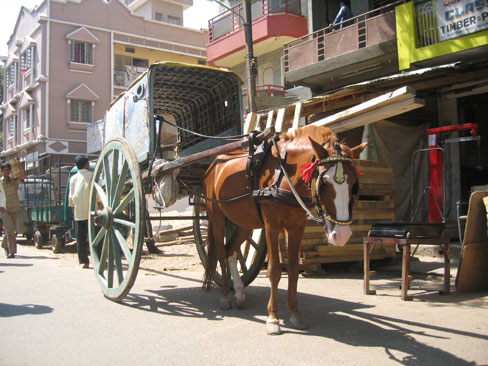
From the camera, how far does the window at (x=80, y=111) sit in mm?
28906

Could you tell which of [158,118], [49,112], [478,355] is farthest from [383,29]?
[49,112]

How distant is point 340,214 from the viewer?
3797 mm

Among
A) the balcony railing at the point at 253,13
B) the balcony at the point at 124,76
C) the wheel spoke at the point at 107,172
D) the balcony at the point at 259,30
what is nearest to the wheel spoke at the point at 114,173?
the wheel spoke at the point at 107,172

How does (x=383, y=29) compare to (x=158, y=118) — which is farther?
(x=383, y=29)

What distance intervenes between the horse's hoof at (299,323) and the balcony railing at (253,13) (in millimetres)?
16879

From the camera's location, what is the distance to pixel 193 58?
33.2 meters

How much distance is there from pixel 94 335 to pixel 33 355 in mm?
609

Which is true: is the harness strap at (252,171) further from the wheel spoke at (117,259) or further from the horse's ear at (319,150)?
the wheel spoke at (117,259)

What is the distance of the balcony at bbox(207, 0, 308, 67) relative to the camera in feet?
66.5

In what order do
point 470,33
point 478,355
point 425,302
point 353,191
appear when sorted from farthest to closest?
1. point 470,33
2. point 425,302
3. point 353,191
4. point 478,355

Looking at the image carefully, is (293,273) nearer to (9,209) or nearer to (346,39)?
(9,209)

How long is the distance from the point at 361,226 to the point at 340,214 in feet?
13.5

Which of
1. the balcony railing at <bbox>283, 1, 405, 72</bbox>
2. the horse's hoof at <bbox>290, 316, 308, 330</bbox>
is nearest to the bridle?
the horse's hoof at <bbox>290, 316, 308, 330</bbox>

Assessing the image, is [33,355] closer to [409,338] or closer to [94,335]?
[94,335]
